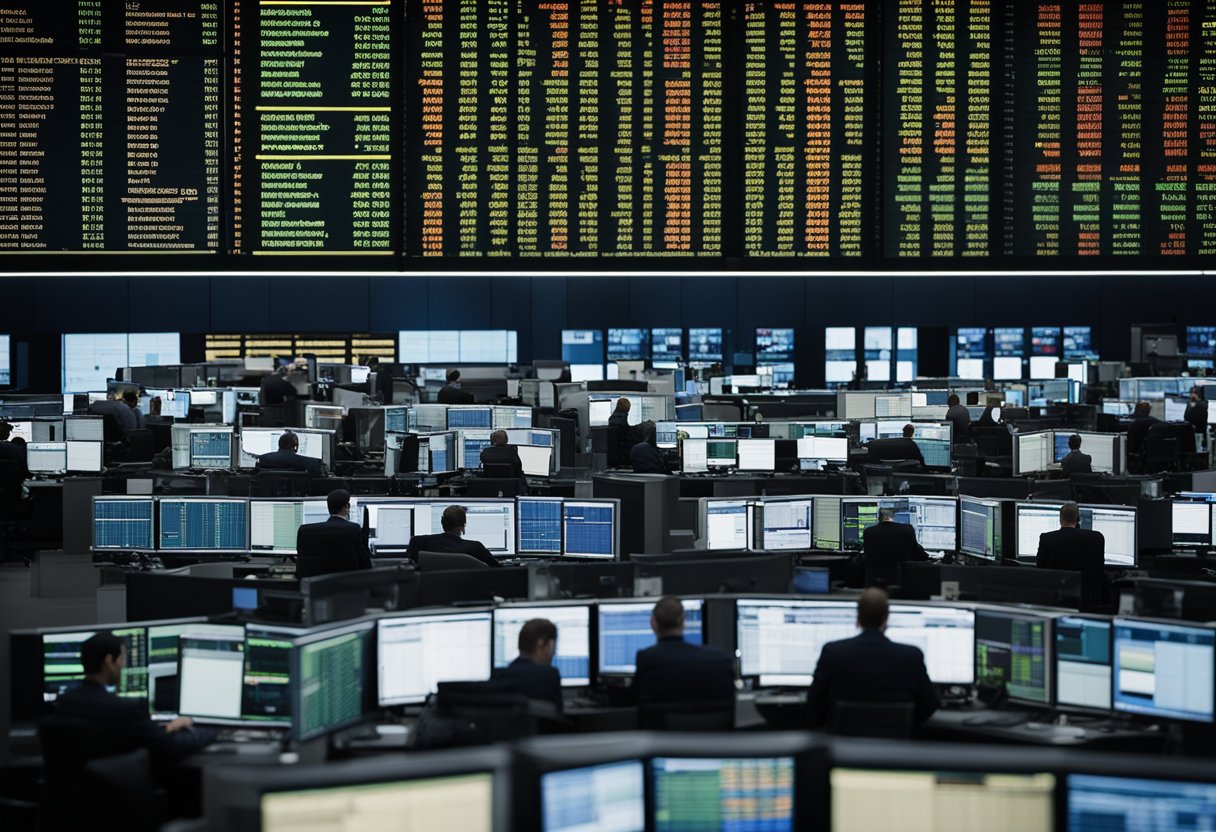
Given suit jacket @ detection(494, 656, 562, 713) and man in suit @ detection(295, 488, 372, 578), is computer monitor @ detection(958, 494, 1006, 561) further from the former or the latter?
suit jacket @ detection(494, 656, 562, 713)

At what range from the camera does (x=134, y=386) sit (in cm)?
1501

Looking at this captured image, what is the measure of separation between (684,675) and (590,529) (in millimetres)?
3408

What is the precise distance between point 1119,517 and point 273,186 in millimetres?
9970

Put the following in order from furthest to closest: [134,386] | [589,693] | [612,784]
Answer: [134,386] → [589,693] → [612,784]

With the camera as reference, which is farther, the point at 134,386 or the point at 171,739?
the point at 134,386

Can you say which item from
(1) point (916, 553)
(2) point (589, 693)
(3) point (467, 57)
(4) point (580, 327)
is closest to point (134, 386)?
(3) point (467, 57)

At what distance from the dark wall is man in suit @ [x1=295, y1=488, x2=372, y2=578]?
10.8 meters

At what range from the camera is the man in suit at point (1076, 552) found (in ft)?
26.4

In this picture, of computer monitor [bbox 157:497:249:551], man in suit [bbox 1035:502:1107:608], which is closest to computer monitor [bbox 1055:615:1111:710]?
man in suit [bbox 1035:502:1107:608]

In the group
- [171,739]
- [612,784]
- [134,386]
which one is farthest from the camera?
[134,386]

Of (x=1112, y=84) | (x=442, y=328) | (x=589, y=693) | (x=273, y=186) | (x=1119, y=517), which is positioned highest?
(x=1112, y=84)

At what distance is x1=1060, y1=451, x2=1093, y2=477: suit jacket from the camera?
10.9 meters

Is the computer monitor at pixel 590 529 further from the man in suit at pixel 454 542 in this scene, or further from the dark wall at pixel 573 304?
the dark wall at pixel 573 304

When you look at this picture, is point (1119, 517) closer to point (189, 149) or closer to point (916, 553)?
point (916, 553)
